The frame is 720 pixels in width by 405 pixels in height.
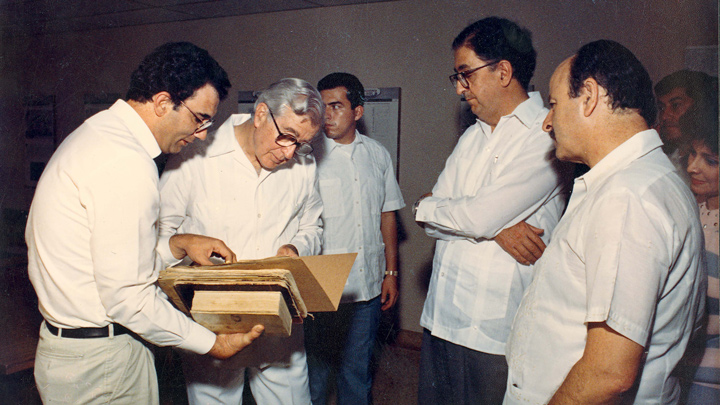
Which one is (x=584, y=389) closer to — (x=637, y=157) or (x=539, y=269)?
(x=539, y=269)

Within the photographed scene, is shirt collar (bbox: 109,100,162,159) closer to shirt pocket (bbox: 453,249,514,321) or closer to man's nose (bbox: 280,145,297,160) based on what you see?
man's nose (bbox: 280,145,297,160)

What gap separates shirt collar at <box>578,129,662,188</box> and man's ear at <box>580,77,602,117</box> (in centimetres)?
12

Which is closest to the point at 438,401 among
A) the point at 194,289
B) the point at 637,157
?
the point at 194,289

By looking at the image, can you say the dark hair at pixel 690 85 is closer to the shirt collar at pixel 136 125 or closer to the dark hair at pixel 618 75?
the dark hair at pixel 618 75

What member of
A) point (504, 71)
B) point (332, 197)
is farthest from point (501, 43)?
point (332, 197)

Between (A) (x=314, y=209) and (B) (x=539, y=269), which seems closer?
(B) (x=539, y=269)

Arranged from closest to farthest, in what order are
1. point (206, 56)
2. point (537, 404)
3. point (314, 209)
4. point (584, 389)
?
point (584, 389) → point (537, 404) → point (206, 56) → point (314, 209)

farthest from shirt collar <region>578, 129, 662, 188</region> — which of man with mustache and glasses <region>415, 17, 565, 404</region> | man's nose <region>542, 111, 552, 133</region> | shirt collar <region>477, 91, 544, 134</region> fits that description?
shirt collar <region>477, 91, 544, 134</region>

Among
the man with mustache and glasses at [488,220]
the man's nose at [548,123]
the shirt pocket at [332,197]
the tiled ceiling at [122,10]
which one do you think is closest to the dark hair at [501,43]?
the man with mustache and glasses at [488,220]

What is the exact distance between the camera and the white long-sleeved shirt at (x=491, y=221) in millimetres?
1812

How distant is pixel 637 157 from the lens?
45.6 inches

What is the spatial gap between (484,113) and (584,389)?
1.22m

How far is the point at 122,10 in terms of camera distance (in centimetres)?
429

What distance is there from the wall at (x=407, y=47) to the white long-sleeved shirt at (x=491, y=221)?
1383 millimetres
